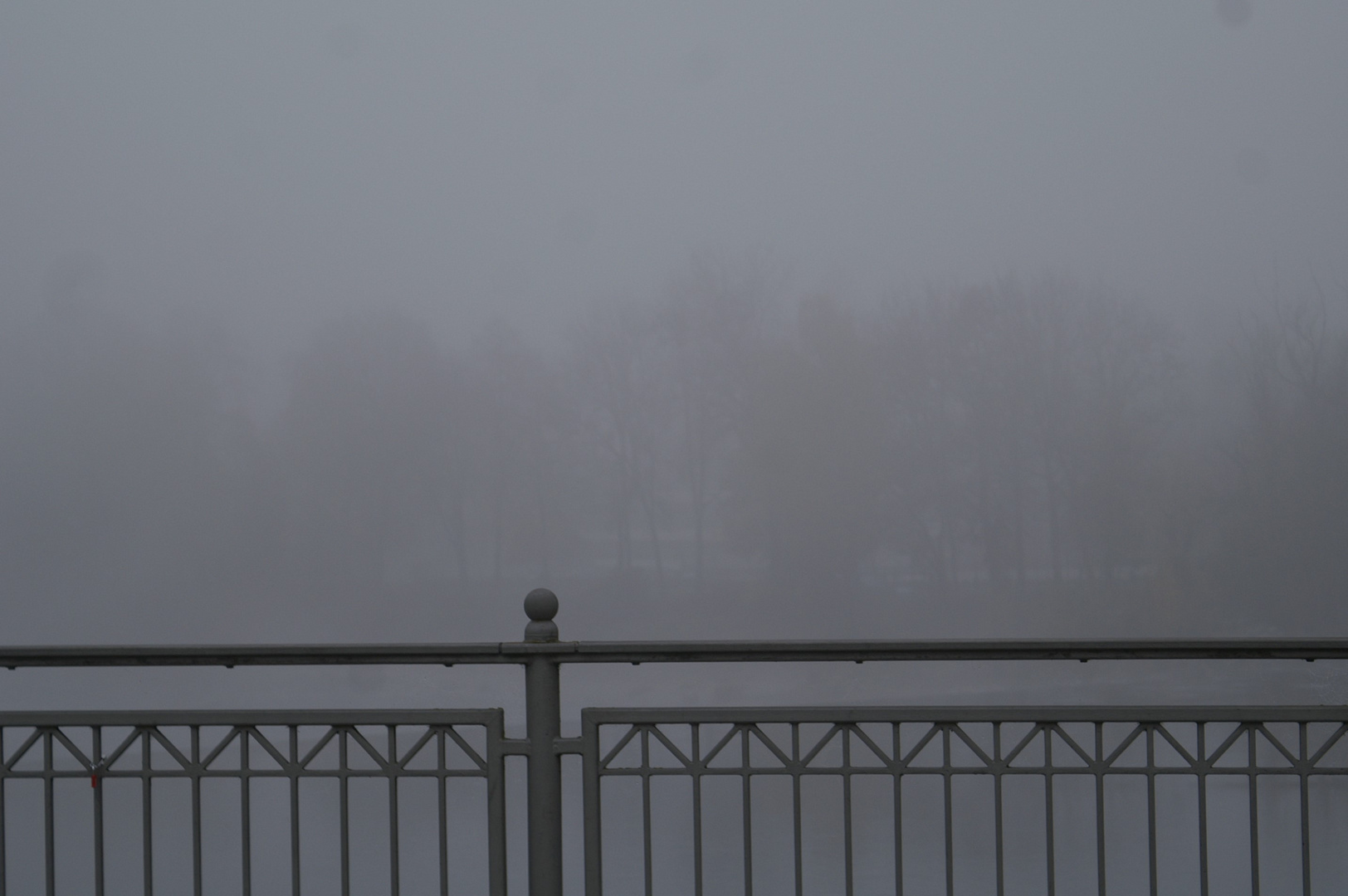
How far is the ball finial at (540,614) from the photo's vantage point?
6.72ft

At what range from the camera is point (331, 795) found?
819cm

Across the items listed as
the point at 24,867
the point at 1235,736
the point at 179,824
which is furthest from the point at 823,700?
the point at 1235,736

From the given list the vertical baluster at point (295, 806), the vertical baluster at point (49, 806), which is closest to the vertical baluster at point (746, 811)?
the vertical baluster at point (295, 806)

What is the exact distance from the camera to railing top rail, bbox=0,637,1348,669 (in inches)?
78.6

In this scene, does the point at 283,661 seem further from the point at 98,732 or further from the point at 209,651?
the point at 98,732

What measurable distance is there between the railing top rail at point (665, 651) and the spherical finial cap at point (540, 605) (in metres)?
0.06

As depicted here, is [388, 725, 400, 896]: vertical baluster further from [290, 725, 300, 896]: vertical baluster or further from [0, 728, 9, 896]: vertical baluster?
[0, 728, 9, 896]: vertical baluster

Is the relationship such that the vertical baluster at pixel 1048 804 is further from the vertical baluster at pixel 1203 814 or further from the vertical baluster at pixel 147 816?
the vertical baluster at pixel 147 816

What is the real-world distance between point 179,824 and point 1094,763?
314 inches

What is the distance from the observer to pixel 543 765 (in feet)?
6.63

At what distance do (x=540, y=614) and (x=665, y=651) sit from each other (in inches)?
9.9

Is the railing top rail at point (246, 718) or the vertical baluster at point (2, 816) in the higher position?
the railing top rail at point (246, 718)

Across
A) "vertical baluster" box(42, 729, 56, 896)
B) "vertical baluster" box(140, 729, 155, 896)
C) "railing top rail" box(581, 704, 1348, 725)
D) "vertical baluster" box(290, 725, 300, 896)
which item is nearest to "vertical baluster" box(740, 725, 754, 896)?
"railing top rail" box(581, 704, 1348, 725)

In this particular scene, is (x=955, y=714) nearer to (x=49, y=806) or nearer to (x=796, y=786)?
(x=796, y=786)
